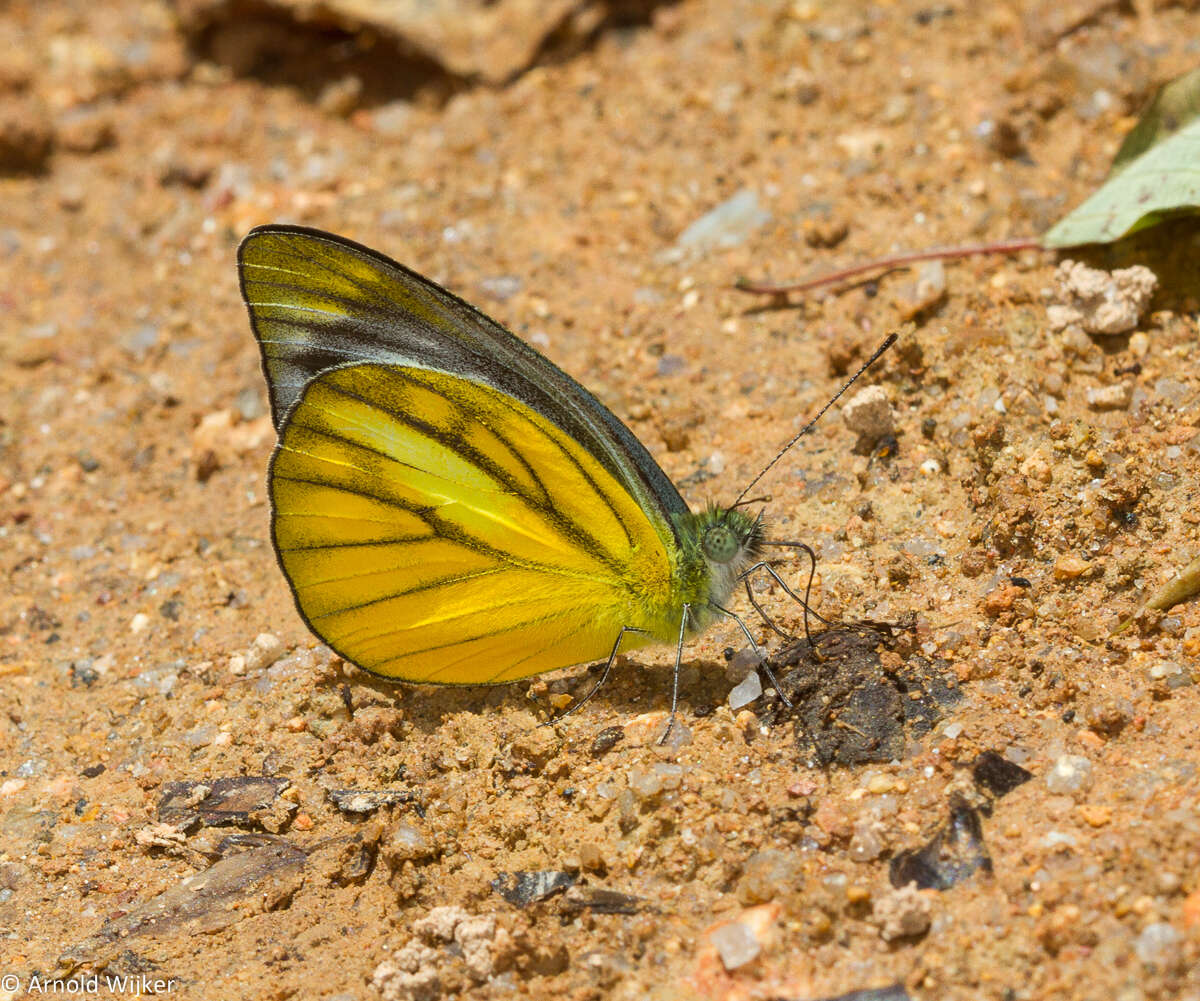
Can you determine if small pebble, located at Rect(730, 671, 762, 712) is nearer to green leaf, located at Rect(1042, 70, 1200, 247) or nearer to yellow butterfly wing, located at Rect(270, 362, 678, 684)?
yellow butterfly wing, located at Rect(270, 362, 678, 684)

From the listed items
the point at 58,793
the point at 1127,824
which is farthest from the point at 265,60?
the point at 1127,824

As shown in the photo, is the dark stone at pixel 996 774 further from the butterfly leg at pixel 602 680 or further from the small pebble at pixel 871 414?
the small pebble at pixel 871 414

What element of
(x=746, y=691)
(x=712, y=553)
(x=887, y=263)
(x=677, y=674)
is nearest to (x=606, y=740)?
(x=677, y=674)

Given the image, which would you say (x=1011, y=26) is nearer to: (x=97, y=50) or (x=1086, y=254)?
(x=1086, y=254)

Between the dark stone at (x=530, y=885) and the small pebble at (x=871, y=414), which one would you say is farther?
the small pebble at (x=871, y=414)

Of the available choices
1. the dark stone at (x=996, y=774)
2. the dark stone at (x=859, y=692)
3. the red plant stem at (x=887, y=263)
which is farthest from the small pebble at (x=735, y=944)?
the red plant stem at (x=887, y=263)

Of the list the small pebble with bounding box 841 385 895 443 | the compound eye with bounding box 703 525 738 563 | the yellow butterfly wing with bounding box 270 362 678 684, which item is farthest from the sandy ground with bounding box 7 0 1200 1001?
the compound eye with bounding box 703 525 738 563

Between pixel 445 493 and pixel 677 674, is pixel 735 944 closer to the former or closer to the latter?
pixel 677 674
